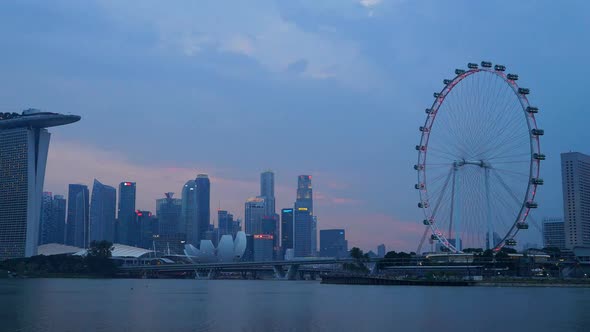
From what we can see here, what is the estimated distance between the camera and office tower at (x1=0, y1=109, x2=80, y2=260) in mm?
177375

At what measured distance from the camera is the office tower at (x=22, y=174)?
582ft

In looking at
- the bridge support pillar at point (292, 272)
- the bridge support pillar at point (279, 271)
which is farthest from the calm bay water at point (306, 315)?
the bridge support pillar at point (292, 272)

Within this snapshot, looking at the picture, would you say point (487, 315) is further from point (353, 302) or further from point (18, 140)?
point (18, 140)

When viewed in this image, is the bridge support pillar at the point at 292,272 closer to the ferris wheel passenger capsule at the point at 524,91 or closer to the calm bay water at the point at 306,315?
the ferris wheel passenger capsule at the point at 524,91

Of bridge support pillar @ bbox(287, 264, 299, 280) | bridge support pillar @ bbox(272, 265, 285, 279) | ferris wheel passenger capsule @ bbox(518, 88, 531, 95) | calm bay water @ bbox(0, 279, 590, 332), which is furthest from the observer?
bridge support pillar @ bbox(287, 264, 299, 280)

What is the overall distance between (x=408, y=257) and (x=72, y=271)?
79.4m

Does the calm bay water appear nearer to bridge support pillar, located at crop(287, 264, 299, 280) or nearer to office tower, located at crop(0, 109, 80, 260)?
bridge support pillar, located at crop(287, 264, 299, 280)

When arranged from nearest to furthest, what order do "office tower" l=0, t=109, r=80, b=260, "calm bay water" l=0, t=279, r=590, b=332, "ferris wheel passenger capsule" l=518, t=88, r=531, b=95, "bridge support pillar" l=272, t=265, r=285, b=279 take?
"calm bay water" l=0, t=279, r=590, b=332 → "ferris wheel passenger capsule" l=518, t=88, r=531, b=95 → "bridge support pillar" l=272, t=265, r=285, b=279 → "office tower" l=0, t=109, r=80, b=260

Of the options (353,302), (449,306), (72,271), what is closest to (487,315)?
(449,306)

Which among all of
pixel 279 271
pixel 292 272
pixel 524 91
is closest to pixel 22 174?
pixel 279 271

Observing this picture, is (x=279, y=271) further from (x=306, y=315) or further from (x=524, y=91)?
(x=306, y=315)

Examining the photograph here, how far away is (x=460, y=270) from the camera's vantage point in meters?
121

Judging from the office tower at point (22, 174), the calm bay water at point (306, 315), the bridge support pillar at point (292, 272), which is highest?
the office tower at point (22, 174)

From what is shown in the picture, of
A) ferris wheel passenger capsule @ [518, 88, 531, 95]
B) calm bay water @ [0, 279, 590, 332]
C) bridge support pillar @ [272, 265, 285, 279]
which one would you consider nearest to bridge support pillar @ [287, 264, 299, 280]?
bridge support pillar @ [272, 265, 285, 279]
